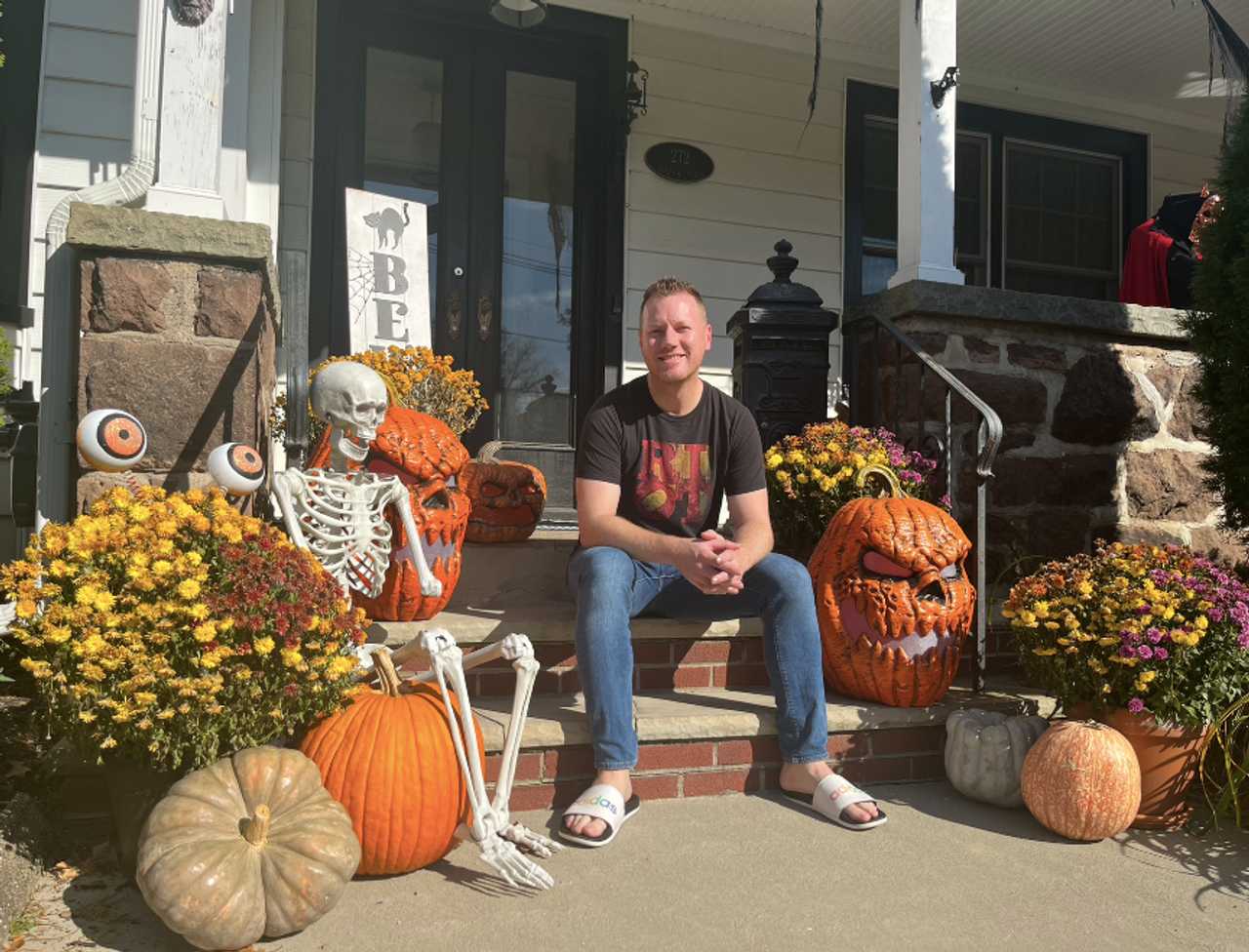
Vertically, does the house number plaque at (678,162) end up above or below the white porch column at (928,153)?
above

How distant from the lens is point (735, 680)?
2959 millimetres

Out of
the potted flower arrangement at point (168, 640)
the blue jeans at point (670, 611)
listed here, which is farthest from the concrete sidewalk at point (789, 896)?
the potted flower arrangement at point (168, 640)

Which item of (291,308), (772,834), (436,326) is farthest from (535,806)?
(436,326)

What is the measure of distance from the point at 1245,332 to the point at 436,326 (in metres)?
3.62

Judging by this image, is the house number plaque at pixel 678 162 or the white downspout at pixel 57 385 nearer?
the white downspout at pixel 57 385

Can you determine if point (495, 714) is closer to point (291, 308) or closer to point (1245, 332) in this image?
point (291, 308)

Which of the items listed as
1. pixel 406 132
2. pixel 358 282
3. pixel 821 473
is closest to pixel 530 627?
pixel 821 473

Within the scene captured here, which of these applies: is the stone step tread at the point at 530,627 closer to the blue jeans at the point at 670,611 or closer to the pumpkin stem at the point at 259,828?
the blue jeans at the point at 670,611

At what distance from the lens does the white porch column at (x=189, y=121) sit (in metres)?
2.84

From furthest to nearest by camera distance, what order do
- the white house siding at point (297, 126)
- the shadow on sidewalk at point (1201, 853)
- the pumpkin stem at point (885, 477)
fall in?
the white house siding at point (297, 126)
the pumpkin stem at point (885, 477)
the shadow on sidewalk at point (1201, 853)

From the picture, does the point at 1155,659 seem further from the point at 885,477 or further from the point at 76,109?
the point at 76,109

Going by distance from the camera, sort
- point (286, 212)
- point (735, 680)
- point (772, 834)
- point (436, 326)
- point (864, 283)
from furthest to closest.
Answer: point (864, 283) < point (436, 326) < point (286, 212) < point (735, 680) < point (772, 834)

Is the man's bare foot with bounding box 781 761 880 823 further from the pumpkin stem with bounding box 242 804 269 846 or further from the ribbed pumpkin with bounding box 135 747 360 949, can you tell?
the pumpkin stem with bounding box 242 804 269 846

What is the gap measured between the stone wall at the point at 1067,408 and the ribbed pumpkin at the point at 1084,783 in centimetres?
151
